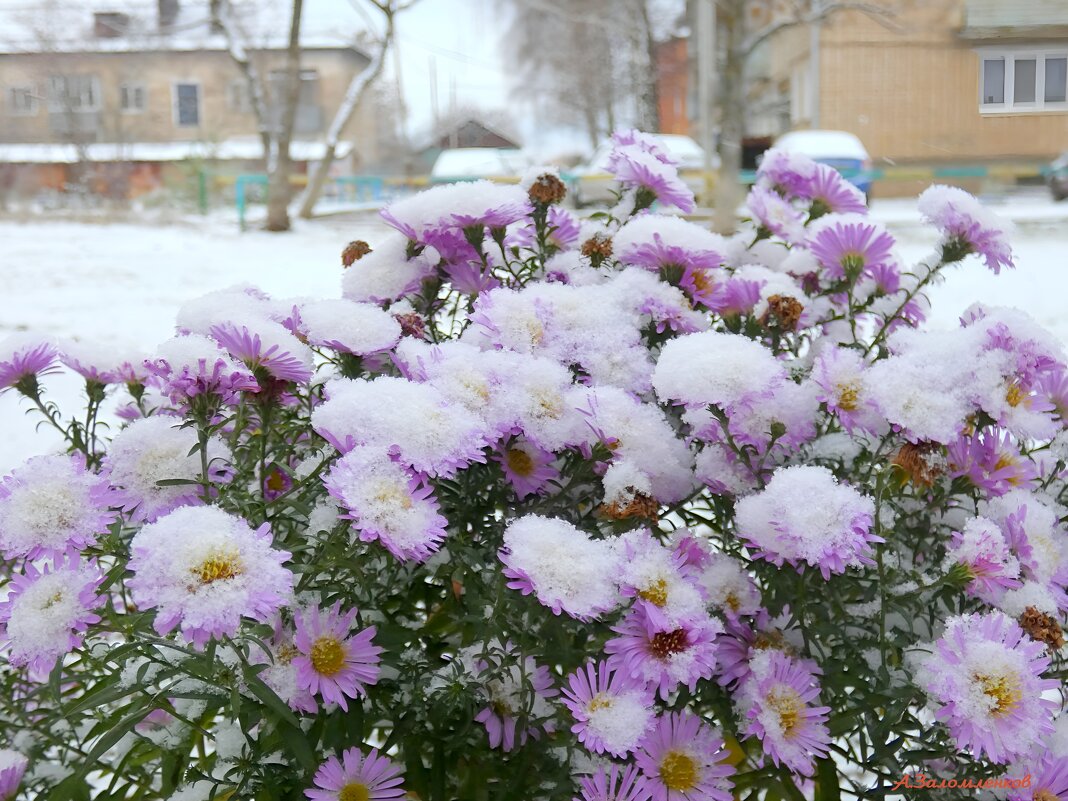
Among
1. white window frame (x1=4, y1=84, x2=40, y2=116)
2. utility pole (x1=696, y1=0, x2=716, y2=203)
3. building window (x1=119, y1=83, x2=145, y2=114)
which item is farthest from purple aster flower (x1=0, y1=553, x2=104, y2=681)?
building window (x1=119, y1=83, x2=145, y2=114)

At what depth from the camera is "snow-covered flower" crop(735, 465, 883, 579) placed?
53 centimetres

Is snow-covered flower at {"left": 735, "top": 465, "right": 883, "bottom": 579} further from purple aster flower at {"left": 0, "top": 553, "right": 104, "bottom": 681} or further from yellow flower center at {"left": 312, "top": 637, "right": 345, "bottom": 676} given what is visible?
purple aster flower at {"left": 0, "top": 553, "right": 104, "bottom": 681}

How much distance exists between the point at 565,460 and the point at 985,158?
652cm

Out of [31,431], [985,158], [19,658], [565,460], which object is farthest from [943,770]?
[985,158]

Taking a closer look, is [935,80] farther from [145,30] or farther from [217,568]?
[145,30]

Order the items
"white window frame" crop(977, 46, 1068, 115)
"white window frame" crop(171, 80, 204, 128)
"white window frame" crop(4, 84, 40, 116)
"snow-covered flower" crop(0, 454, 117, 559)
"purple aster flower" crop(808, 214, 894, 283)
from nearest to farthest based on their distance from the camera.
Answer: "snow-covered flower" crop(0, 454, 117, 559) < "purple aster flower" crop(808, 214, 894, 283) < "white window frame" crop(977, 46, 1068, 115) < "white window frame" crop(4, 84, 40, 116) < "white window frame" crop(171, 80, 204, 128)

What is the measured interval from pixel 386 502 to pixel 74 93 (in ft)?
27.1

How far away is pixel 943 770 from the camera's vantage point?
0.70 meters

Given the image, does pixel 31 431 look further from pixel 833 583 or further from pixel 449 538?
Answer: pixel 833 583

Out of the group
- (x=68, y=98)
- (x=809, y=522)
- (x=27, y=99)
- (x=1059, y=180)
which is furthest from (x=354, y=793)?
(x=1059, y=180)

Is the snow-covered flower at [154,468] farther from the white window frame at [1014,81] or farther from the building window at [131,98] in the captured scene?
the building window at [131,98]

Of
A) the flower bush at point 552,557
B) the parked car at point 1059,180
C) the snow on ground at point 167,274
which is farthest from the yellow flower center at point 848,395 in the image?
the parked car at point 1059,180

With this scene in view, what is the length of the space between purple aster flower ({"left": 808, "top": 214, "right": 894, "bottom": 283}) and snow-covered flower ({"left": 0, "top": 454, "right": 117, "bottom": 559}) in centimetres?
57

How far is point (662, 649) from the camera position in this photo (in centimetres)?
56
